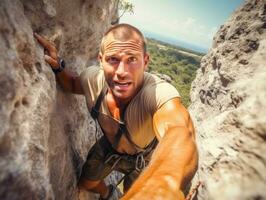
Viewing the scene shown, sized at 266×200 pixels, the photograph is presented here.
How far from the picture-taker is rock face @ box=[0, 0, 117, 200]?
1877 mm

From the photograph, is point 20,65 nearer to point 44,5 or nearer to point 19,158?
point 19,158

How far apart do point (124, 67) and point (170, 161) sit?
1.69m

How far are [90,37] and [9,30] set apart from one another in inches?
127

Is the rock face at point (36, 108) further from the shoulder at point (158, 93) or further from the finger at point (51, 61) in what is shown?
the shoulder at point (158, 93)

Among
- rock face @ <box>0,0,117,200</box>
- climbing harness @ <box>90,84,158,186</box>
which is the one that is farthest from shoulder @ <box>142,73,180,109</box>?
rock face @ <box>0,0,117,200</box>

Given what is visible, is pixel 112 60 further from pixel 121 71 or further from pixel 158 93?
pixel 158 93

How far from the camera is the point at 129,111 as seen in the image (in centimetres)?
342

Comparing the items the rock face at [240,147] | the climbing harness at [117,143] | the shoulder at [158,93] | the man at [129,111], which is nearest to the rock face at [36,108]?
the man at [129,111]

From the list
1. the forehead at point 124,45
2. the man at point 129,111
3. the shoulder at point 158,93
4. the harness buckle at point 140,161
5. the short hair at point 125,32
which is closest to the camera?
the man at point 129,111

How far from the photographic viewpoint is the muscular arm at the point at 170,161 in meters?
1.69

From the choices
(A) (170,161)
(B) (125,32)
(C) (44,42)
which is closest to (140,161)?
(B) (125,32)

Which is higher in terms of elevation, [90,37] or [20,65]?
[20,65]

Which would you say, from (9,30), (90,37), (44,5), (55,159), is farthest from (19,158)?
(90,37)

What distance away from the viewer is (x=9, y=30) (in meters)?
2.14
